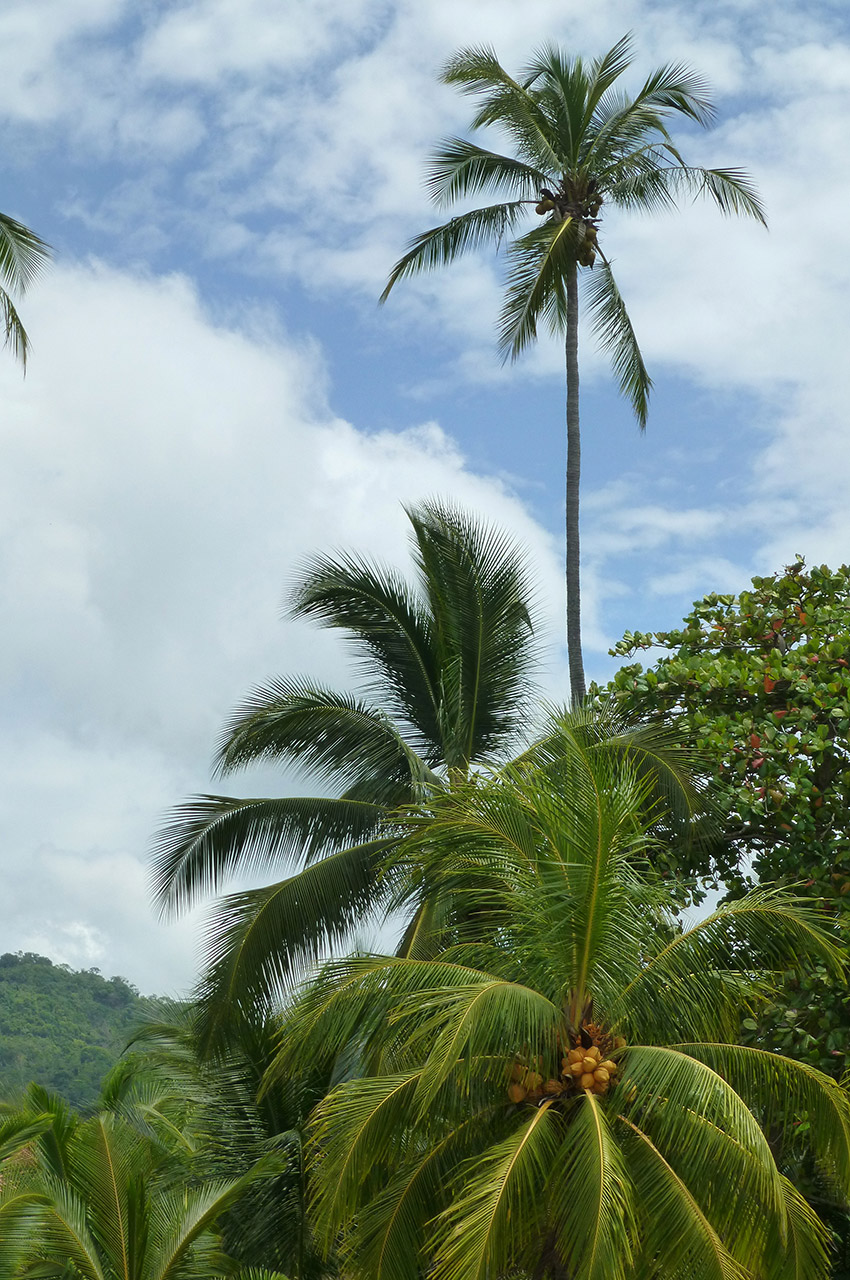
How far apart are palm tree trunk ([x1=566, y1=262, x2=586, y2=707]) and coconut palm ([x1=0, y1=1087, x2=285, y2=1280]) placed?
7.55 meters

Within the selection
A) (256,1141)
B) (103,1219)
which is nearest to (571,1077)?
(103,1219)

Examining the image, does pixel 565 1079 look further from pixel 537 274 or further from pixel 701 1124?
pixel 537 274

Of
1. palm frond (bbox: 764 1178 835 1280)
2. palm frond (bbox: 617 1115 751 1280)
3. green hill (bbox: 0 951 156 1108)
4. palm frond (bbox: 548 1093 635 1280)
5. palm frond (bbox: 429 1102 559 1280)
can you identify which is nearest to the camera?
palm frond (bbox: 548 1093 635 1280)

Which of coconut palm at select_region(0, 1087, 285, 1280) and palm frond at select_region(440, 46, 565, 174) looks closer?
coconut palm at select_region(0, 1087, 285, 1280)

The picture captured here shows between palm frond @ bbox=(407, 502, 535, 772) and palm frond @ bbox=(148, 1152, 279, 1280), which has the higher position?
palm frond @ bbox=(407, 502, 535, 772)

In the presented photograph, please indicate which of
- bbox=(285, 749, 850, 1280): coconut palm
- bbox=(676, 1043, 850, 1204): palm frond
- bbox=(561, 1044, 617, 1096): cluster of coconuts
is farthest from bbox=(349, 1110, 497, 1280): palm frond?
bbox=(676, 1043, 850, 1204): palm frond

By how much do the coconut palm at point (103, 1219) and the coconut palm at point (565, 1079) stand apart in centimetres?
169

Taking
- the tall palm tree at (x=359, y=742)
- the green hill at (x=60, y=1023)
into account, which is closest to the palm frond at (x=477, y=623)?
the tall palm tree at (x=359, y=742)

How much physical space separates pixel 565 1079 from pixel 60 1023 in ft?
179

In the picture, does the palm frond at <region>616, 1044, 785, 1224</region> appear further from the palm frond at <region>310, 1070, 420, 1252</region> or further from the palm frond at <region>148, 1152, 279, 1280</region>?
the palm frond at <region>148, 1152, 279, 1280</region>

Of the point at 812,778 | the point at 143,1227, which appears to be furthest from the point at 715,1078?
the point at 143,1227

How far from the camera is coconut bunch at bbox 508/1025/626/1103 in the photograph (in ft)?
28.2

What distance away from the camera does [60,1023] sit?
5853 cm

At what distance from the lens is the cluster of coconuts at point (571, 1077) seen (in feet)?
28.2
